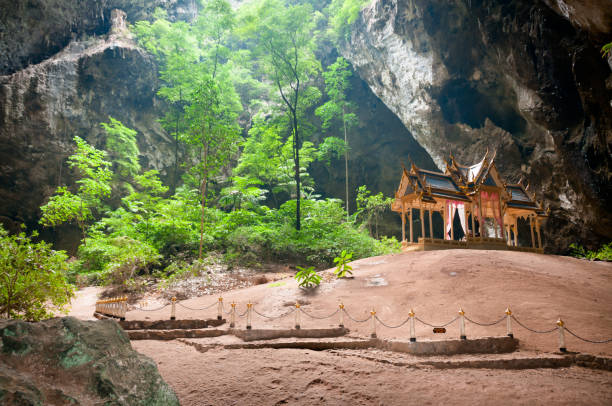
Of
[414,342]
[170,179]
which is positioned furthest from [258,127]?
[414,342]

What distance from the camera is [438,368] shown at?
5.95 metres

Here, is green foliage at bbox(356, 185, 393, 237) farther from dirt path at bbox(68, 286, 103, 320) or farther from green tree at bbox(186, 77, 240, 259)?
dirt path at bbox(68, 286, 103, 320)

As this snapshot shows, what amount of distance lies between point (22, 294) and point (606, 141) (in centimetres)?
1859

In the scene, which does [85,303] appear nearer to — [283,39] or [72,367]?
[72,367]

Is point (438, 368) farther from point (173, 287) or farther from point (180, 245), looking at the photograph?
point (180, 245)

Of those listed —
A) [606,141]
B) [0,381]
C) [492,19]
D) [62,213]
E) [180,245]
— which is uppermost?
[492,19]

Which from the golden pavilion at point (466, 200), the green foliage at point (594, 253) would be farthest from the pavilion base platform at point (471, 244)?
the green foliage at point (594, 253)

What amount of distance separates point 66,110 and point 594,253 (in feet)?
106

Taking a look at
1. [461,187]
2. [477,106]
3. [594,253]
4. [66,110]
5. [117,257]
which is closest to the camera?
[117,257]

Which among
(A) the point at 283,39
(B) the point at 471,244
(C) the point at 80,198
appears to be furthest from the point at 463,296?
(A) the point at 283,39

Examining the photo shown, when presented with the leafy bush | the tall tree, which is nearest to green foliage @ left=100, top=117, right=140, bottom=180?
the leafy bush

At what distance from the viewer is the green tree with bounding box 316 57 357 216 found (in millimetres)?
29281

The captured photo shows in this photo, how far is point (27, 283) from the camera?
595 cm

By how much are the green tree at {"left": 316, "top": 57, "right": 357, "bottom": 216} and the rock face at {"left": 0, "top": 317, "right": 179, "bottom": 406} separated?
84.6 feet
